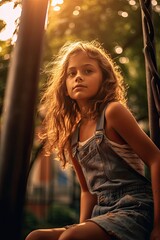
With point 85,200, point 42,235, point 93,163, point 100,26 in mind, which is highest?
point 100,26

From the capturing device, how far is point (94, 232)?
6.02 ft

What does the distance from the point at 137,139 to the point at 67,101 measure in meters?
0.69

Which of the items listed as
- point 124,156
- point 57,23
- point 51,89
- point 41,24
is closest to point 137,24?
point 57,23

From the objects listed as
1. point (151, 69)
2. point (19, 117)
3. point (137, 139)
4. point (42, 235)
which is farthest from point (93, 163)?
point (19, 117)

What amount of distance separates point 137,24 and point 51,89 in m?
5.77

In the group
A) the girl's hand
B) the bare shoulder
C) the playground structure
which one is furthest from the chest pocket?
the playground structure

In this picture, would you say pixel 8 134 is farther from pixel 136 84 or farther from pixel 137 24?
pixel 136 84

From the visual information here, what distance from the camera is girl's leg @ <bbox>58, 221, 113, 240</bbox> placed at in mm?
1776

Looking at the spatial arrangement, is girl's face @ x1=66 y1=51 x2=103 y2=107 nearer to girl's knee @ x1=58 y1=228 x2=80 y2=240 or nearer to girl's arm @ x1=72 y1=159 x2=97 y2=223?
girl's arm @ x1=72 y1=159 x2=97 y2=223

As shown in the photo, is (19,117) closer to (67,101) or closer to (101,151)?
(101,151)

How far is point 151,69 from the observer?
204 centimetres

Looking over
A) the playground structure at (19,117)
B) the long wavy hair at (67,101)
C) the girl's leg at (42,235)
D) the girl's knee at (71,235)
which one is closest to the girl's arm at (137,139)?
the long wavy hair at (67,101)

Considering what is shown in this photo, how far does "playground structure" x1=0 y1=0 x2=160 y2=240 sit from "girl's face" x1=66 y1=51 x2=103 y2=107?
4.52 feet

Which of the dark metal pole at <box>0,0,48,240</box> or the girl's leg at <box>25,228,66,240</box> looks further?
the girl's leg at <box>25,228,66,240</box>
